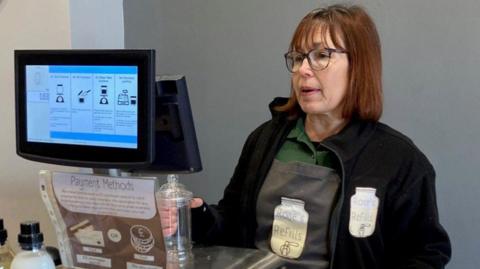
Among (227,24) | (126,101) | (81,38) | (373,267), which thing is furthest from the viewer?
(227,24)

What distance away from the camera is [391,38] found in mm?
1513

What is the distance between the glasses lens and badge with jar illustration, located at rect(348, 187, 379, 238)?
0.28m

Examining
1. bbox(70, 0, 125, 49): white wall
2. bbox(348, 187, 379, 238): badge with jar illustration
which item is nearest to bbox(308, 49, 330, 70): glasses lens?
bbox(348, 187, 379, 238): badge with jar illustration

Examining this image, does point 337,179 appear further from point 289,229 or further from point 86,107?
point 86,107

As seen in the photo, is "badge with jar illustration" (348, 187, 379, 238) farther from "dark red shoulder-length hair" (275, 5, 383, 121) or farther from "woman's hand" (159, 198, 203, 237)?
"woman's hand" (159, 198, 203, 237)

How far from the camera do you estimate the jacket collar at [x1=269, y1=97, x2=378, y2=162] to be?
1.23 m

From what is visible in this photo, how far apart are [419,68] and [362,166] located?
1.37 ft

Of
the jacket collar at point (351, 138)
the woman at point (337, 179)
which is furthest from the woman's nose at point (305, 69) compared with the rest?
the jacket collar at point (351, 138)

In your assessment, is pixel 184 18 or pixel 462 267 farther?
pixel 184 18

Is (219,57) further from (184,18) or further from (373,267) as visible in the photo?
(373,267)

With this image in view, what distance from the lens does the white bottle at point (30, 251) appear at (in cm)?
88

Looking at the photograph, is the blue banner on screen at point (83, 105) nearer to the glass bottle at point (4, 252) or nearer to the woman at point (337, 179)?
the glass bottle at point (4, 252)

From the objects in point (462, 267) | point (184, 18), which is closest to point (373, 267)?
point (462, 267)

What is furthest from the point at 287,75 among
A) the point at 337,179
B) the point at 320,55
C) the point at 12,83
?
the point at 12,83
